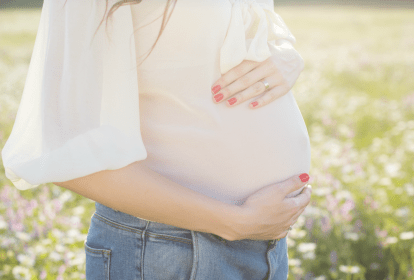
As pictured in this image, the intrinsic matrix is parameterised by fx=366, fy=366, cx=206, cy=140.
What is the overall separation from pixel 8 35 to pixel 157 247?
46.2 ft

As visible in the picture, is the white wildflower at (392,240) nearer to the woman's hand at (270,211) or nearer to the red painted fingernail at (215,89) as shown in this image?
the woman's hand at (270,211)

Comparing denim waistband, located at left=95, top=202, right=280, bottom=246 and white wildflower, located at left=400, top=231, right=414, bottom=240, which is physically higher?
denim waistband, located at left=95, top=202, right=280, bottom=246

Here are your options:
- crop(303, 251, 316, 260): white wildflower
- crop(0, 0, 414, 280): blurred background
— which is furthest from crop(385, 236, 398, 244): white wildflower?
crop(303, 251, 316, 260): white wildflower

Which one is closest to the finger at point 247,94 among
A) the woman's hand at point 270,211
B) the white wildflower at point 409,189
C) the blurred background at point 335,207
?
the woman's hand at point 270,211

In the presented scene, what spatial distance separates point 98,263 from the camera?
0.93 metres

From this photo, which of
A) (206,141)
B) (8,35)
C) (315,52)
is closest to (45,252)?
(206,141)

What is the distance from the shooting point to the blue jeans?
0.89 metres

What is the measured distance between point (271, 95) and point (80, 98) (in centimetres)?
54

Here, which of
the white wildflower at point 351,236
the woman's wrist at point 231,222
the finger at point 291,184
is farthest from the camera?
the white wildflower at point 351,236

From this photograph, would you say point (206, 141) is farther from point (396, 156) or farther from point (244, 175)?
point (396, 156)

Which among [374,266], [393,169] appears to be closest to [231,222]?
[374,266]

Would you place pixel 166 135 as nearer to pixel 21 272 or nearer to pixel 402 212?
pixel 21 272

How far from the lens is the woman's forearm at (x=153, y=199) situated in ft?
2.64

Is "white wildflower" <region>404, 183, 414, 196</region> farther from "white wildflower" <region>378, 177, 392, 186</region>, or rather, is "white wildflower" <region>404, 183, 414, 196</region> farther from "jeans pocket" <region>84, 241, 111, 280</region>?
"jeans pocket" <region>84, 241, 111, 280</region>
